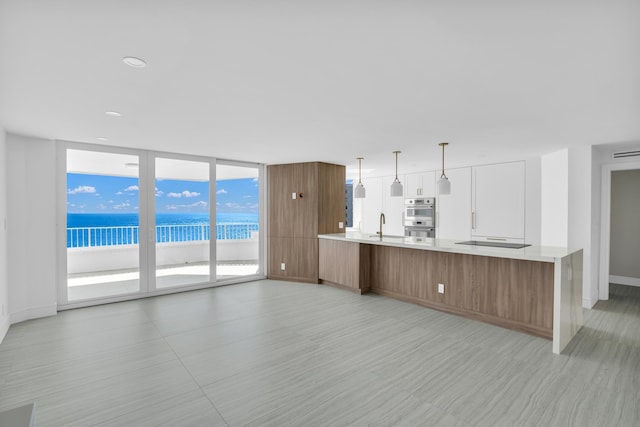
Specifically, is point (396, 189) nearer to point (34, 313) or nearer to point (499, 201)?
point (499, 201)

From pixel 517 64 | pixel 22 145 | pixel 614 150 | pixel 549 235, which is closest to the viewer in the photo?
pixel 517 64

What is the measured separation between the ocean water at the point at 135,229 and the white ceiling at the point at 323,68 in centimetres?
307

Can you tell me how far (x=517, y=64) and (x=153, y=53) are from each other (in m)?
2.25

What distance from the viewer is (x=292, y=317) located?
12.9ft

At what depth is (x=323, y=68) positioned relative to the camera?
2.01 meters

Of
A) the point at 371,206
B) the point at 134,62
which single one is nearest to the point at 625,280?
the point at 371,206

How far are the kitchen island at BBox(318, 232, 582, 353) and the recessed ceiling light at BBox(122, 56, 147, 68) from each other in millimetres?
3589

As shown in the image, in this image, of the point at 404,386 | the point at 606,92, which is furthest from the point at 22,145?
the point at 606,92

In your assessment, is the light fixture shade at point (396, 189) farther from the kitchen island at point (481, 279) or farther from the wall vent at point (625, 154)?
the wall vent at point (625, 154)

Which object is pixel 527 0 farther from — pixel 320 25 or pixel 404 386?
pixel 404 386

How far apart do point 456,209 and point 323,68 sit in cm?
533

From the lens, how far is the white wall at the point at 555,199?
4617 millimetres

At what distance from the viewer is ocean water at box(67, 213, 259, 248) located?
21.1 ft

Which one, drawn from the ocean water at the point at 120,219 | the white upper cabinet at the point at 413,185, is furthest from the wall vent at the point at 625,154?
the ocean water at the point at 120,219
